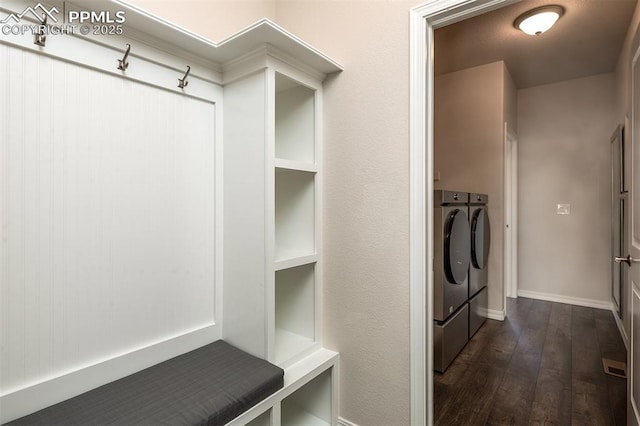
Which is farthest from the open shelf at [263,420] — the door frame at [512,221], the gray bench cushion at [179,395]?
the door frame at [512,221]

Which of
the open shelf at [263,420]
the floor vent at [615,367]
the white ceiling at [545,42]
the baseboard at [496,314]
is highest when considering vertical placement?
the white ceiling at [545,42]

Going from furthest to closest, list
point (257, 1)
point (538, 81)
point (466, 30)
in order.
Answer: point (538, 81)
point (466, 30)
point (257, 1)

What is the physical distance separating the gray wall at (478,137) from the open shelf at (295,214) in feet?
8.30

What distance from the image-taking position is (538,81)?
13.3 ft

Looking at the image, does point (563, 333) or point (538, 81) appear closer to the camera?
point (563, 333)

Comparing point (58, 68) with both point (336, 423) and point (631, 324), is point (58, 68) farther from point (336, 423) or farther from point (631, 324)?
point (631, 324)

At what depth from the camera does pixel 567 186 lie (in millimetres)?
4008

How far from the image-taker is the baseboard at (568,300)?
151 inches

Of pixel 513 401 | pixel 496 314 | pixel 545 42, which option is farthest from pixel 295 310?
pixel 545 42

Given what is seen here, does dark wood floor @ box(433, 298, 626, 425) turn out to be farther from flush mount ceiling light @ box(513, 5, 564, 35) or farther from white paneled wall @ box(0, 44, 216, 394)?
flush mount ceiling light @ box(513, 5, 564, 35)

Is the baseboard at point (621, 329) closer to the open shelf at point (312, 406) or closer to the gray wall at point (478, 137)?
the gray wall at point (478, 137)

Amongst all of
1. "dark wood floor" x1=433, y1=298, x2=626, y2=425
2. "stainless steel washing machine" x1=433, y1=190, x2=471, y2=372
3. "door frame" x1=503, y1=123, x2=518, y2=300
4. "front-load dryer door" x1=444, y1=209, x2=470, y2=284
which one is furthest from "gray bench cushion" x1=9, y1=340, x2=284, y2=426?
"door frame" x1=503, y1=123, x2=518, y2=300

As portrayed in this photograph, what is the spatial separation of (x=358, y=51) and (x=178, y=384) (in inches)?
68.0

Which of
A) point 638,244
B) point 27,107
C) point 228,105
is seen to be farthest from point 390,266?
point 27,107
